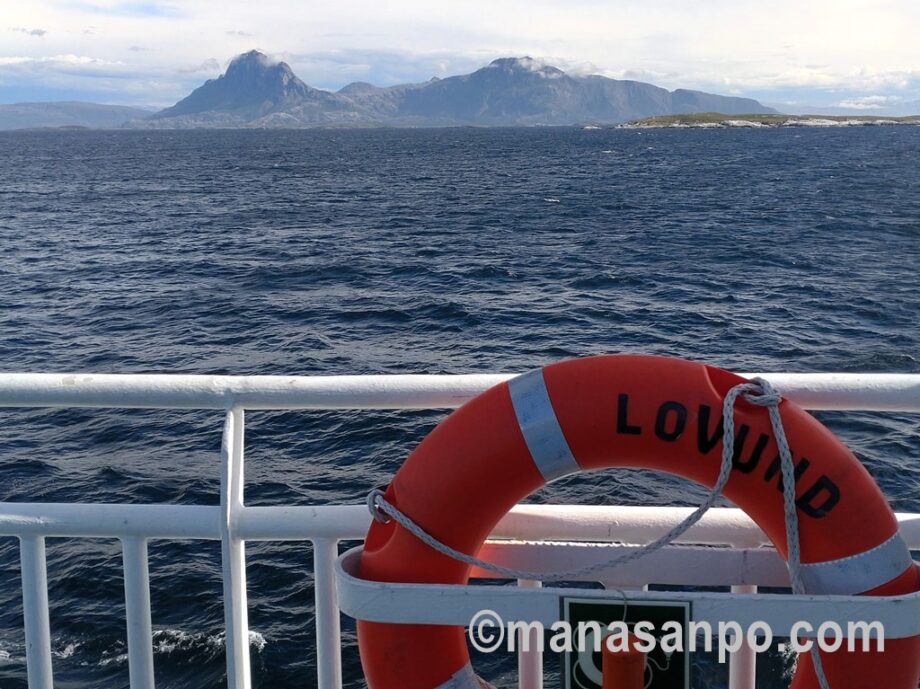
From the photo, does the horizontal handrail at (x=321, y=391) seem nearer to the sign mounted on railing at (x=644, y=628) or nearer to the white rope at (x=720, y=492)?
the white rope at (x=720, y=492)

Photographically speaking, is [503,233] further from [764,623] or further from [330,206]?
[764,623]

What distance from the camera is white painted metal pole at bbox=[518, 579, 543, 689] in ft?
6.54

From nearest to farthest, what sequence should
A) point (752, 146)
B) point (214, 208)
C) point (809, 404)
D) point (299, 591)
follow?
point (809, 404) < point (299, 591) < point (214, 208) < point (752, 146)

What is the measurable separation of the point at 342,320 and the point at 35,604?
53.6 ft

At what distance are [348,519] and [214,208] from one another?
4106 cm

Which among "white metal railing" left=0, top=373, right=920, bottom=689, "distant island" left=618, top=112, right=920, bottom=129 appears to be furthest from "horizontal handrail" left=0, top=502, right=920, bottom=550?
"distant island" left=618, top=112, right=920, bottom=129

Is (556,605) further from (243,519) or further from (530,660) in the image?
(243,519)

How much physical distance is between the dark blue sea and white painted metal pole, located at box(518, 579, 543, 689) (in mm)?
3658

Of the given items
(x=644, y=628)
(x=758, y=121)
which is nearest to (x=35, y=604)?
(x=644, y=628)

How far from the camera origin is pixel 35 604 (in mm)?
2076

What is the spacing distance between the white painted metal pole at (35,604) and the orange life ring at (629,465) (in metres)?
0.76

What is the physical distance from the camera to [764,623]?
1749mm

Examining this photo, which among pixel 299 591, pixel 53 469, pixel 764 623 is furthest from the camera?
pixel 53 469

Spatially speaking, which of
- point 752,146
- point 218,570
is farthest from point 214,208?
point 752,146
